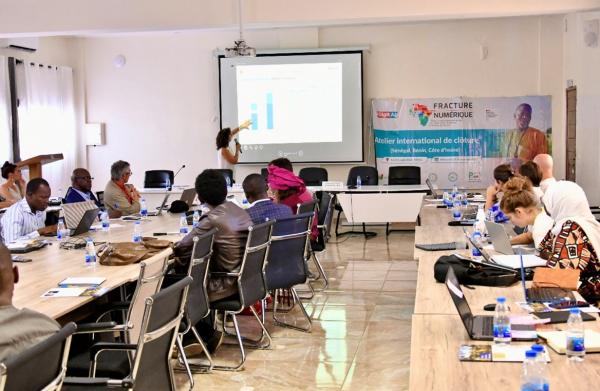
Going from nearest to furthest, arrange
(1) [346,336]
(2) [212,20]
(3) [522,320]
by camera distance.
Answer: (3) [522,320] < (1) [346,336] < (2) [212,20]

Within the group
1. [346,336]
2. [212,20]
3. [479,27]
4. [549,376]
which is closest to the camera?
[549,376]

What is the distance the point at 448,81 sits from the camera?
1233 cm

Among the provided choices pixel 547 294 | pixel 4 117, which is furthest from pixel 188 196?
pixel 547 294

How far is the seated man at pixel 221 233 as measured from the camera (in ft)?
16.4

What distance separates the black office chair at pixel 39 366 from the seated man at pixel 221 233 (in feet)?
7.69

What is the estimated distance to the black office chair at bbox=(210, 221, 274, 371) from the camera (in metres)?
4.96

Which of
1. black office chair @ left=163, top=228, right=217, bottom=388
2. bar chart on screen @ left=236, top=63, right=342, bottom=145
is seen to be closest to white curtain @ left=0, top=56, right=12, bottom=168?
bar chart on screen @ left=236, top=63, right=342, bottom=145

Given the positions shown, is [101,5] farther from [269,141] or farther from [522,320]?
[522,320]

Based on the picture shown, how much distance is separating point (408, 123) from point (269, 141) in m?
2.29

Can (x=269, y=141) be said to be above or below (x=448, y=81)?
below

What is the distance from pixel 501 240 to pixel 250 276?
1.64 meters

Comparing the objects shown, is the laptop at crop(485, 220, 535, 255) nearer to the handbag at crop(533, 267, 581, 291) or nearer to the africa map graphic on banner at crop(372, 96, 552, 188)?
the handbag at crop(533, 267, 581, 291)

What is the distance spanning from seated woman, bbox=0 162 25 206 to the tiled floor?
13.3 feet

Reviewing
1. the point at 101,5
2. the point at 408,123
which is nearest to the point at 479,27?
the point at 408,123
